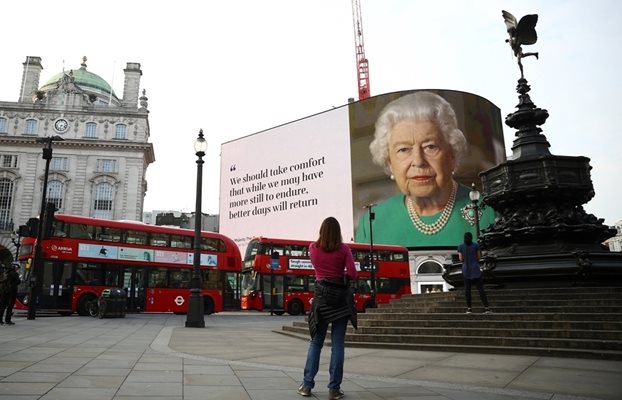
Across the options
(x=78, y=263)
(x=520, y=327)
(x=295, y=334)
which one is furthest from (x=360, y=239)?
(x=520, y=327)

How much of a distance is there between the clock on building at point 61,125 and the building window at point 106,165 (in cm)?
519

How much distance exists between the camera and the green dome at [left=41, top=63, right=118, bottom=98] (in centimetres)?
5966

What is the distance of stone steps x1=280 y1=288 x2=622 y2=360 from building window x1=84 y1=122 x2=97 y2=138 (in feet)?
169

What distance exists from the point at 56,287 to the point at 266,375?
1598 cm

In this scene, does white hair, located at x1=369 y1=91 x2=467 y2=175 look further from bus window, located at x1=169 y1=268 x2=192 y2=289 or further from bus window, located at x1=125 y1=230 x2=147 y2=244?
bus window, located at x1=125 y1=230 x2=147 y2=244

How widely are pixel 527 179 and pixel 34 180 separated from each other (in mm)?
54198

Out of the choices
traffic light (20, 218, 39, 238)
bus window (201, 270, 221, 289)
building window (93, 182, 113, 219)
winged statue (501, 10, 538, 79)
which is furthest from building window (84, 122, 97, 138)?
winged statue (501, 10, 538, 79)

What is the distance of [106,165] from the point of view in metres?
52.9

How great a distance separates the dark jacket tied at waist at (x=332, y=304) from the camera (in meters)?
4.46

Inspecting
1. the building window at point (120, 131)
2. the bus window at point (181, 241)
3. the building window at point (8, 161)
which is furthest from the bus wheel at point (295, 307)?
the building window at point (8, 161)

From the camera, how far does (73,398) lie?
3832 mm

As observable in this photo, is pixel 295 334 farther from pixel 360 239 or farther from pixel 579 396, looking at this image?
pixel 360 239

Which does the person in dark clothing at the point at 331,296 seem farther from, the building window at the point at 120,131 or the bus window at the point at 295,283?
the building window at the point at 120,131

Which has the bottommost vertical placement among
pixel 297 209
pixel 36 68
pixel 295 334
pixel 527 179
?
pixel 295 334
